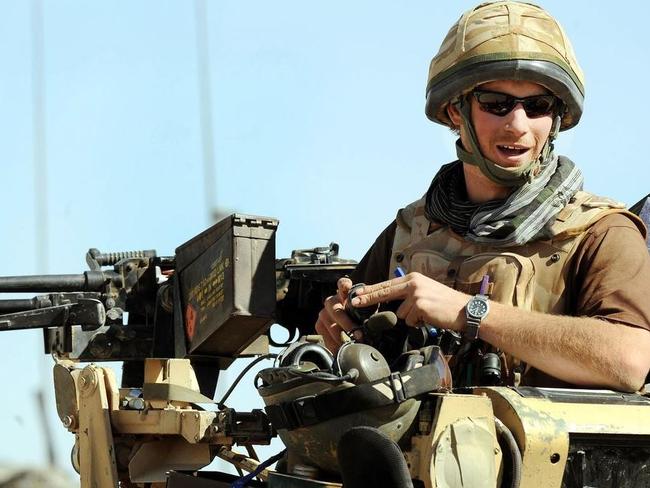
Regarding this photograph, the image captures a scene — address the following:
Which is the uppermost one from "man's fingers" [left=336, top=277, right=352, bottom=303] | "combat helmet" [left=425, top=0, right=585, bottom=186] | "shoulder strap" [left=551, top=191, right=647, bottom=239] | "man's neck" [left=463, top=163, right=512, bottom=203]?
A: "combat helmet" [left=425, top=0, right=585, bottom=186]

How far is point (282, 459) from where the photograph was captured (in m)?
4.42

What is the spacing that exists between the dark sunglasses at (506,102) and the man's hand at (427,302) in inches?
34.1

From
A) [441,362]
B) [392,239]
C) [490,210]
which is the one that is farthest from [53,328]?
[441,362]

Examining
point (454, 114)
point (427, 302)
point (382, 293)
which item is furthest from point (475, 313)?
point (454, 114)

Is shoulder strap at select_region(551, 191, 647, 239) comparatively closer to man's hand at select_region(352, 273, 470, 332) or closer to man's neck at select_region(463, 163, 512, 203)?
man's neck at select_region(463, 163, 512, 203)

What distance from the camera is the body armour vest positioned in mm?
4852

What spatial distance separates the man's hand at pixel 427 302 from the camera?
14.8ft

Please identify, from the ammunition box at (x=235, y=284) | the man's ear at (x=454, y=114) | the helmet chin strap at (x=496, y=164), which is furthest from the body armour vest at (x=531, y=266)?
the ammunition box at (x=235, y=284)

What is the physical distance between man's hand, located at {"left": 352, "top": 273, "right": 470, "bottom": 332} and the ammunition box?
1.24 metres

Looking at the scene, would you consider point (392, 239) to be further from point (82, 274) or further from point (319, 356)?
point (82, 274)

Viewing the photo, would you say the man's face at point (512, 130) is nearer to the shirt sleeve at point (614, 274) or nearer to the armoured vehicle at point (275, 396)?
the shirt sleeve at point (614, 274)

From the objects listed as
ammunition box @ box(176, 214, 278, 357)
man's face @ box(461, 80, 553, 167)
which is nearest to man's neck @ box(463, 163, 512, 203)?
man's face @ box(461, 80, 553, 167)

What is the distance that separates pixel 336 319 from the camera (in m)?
4.97

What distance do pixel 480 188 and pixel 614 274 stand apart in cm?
81
